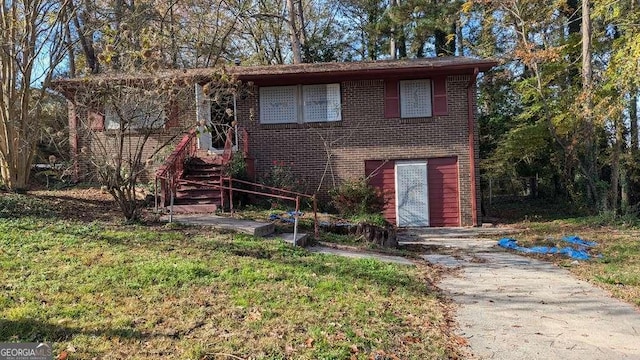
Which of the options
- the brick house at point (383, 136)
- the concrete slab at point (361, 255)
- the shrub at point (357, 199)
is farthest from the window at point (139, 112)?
the shrub at point (357, 199)

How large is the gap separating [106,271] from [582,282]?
646cm

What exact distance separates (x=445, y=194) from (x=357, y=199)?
3192 mm

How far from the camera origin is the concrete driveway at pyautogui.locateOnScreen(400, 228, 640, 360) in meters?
4.32

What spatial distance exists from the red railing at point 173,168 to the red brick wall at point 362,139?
7.89 feet

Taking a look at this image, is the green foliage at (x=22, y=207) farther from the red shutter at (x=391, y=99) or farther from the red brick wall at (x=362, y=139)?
the red shutter at (x=391, y=99)

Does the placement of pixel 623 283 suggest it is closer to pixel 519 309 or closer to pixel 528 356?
pixel 519 309

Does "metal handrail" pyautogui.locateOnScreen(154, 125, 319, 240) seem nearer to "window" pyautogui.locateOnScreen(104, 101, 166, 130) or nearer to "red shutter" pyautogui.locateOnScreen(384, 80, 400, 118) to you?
"window" pyautogui.locateOnScreen(104, 101, 166, 130)

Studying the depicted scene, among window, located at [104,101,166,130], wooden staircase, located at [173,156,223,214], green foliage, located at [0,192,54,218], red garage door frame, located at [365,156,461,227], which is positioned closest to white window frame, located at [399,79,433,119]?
red garage door frame, located at [365,156,461,227]

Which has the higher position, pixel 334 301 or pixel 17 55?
pixel 17 55

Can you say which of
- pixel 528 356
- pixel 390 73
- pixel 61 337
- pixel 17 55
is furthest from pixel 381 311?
pixel 390 73

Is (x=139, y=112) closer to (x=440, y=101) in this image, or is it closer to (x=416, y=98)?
(x=416, y=98)

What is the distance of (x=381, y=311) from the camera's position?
507 cm

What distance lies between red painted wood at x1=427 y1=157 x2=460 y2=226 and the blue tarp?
4.07 meters

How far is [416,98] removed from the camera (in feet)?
50.3
